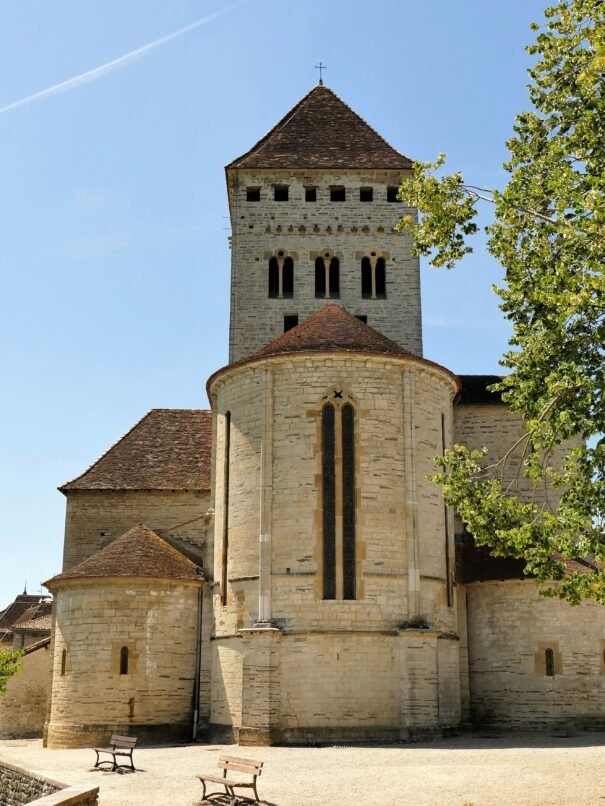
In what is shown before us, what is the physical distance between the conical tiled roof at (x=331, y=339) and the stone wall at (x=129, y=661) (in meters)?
6.87

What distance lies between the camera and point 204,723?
78.0 ft

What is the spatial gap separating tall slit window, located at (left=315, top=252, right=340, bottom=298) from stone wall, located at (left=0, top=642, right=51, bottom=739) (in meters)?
15.0

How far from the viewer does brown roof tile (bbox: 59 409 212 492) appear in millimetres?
28922

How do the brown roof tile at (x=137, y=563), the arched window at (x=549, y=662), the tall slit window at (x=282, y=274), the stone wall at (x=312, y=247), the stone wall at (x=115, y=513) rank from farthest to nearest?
the tall slit window at (x=282, y=274) < the stone wall at (x=312, y=247) < the stone wall at (x=115, y=513) < the brown roof tile at (x=137, y=563) < the arched window at (x=549, y=662)

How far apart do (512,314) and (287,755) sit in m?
10.5

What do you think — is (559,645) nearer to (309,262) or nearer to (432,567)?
(432,567)

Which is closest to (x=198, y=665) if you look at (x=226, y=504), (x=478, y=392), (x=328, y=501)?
(x=226, y=504)

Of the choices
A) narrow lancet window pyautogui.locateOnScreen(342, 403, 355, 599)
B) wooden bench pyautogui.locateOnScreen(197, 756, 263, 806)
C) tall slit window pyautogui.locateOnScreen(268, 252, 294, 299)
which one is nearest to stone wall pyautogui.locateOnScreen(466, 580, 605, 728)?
narrow lancet window pyautogui.locateOnScreen(342, 403, 355, 599)

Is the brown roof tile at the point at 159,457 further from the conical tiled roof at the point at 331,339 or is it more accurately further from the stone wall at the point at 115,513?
the conical tiled roof at the point at 331,339

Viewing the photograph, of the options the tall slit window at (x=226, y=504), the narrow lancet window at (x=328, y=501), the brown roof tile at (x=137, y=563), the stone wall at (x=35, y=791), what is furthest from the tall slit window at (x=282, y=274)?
the stone wall at (x=35, y=791)

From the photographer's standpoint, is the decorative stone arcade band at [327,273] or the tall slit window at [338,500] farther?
the decorative stone arcade band at [327,273]

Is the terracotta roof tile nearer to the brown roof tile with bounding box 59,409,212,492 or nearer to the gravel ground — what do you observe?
the brown roof tile with bounding box 59,409,212,492

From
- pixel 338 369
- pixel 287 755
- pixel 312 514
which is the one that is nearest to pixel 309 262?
pixel 338 369

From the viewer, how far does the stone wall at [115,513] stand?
93.9 feet
